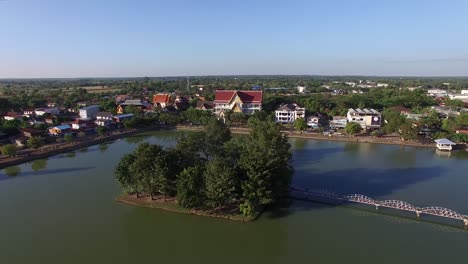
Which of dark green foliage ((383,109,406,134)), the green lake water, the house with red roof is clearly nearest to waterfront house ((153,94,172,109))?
the house with red roof

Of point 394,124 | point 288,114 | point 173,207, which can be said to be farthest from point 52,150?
point 394,124

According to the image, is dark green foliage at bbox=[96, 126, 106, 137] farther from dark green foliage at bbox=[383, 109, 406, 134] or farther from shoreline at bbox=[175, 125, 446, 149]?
dark green foliage at bbox=[383, 109, 406, 134]

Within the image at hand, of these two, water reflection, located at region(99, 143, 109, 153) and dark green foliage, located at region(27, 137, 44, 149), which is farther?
water reflection, located at region(99, 143, 109, 153)

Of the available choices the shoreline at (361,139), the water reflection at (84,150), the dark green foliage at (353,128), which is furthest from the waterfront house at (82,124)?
the dark green foliage at (353,128)

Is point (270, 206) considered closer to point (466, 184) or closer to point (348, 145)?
point (466, 184)

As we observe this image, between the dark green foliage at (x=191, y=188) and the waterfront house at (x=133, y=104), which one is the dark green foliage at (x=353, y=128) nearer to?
the dark green foliage at (x=191, y=188)

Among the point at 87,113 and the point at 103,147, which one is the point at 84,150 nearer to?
the point at 103,147

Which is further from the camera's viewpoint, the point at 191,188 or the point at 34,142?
the point at 34,142

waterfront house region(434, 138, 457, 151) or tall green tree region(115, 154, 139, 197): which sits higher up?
tall green tree region(115, 154, 139, 197)
